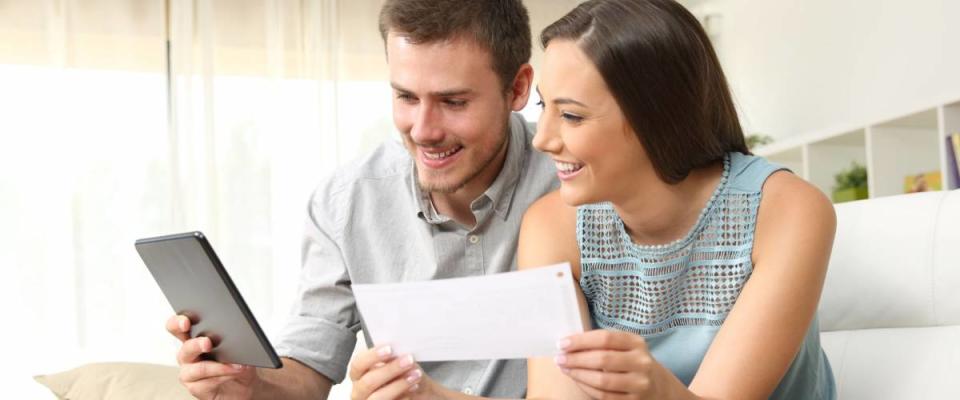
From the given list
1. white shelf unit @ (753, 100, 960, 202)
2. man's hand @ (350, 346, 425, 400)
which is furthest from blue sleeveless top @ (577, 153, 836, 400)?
white shelf unit @ (753, 100, 960, 202)

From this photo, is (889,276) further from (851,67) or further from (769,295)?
(851,67)

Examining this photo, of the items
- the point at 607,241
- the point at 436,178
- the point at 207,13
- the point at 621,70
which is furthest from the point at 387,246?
the point at 207,13

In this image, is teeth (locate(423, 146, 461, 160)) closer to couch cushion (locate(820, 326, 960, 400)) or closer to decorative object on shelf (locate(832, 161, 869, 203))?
couch cushion (locate(820, 326, 960, 400))

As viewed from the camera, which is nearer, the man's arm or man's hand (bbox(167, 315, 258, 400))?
man's hand (bbox(167, 315, 258, 400))

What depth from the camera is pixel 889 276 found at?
1634 mm

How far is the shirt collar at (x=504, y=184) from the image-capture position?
6.11ft

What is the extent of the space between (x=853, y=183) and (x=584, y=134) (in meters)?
2.56

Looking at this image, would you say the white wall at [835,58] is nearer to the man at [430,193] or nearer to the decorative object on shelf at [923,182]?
the decorative object on shelf at [923,182]

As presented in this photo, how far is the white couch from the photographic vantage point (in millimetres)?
1520

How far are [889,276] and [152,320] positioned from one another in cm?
359

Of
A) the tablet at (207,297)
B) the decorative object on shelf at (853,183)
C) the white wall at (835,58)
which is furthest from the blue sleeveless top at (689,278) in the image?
the decorative object on shelf at (853,183)

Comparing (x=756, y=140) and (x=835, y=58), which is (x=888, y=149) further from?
(x=756, y=140)

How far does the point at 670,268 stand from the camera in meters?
1.50

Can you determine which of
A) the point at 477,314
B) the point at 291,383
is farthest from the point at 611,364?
the point at 291,383
